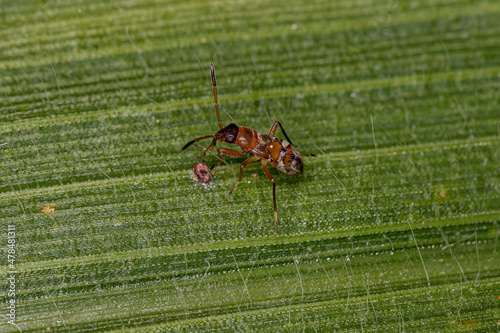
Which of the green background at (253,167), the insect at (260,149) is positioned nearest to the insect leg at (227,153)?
the insect at (260,149)

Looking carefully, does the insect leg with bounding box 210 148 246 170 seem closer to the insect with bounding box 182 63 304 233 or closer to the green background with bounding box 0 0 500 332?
the insect with bounding box 182 63 304 233

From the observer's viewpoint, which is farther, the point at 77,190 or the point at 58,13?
the point at 58,13

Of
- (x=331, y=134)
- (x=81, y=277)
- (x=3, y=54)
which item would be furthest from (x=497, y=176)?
(x=3, y=54)

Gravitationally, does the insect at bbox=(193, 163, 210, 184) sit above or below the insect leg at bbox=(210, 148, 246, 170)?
below

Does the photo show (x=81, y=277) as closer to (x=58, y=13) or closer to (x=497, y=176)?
(x=58, y=13)

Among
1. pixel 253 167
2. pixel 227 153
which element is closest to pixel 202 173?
pixel 227 153

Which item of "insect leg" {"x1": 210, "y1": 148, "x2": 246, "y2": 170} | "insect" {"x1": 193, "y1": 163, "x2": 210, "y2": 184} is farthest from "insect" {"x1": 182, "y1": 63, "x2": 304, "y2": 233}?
"insect" {"x1": 193, "y1": 163, "x2": 210, "y2": 184}

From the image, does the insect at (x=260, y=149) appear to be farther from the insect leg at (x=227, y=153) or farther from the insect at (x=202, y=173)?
the insect at (x=202, y=173)

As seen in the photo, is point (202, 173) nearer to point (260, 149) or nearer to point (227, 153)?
point (227, 153)
